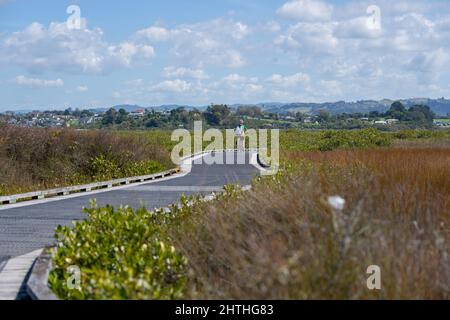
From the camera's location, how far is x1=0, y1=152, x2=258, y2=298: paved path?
11855mm

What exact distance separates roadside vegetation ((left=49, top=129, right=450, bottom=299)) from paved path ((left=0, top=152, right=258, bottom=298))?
146 centimetres

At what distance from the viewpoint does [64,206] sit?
56.6 ft

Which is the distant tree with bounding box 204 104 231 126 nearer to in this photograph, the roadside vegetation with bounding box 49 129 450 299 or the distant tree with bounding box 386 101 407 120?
the distant tree with bounding box 386 101 407 120

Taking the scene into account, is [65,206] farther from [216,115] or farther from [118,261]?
[216,115]

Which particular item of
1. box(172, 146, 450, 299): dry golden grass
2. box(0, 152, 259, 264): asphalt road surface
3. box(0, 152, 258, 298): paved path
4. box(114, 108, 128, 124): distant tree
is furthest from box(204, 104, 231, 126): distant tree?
box(172, 146, 450, 299): dry golden grass

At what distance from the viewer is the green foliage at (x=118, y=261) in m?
6.56

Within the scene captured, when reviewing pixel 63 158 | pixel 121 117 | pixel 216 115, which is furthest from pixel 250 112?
pixel 63 158

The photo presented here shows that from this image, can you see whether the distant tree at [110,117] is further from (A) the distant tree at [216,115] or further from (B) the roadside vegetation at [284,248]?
(B) the roadside vegetation at [284,248]

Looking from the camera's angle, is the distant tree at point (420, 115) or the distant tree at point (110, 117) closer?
the distant tree at point (110, 117)

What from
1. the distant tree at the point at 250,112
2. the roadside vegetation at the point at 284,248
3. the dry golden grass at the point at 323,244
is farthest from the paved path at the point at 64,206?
the distant tree at the point at 250,112

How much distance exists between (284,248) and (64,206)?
38.5 ft

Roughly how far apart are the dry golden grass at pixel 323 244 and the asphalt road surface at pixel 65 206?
6.45 ft
